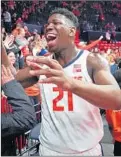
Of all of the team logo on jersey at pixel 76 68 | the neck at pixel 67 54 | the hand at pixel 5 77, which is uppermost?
the neck at pixel 67 54

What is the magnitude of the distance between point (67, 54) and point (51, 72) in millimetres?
1090

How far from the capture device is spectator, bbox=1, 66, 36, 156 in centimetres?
181

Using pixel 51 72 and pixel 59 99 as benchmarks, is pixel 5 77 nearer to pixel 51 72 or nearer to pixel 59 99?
pixel 51 72

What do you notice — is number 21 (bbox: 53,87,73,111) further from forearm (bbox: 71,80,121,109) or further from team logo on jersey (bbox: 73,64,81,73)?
forearm (bbox: 71,80,121,109)

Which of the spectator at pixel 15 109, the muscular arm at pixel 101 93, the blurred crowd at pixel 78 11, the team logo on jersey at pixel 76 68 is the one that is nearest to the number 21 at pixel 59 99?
the team logo on jersey at pixel 76 68

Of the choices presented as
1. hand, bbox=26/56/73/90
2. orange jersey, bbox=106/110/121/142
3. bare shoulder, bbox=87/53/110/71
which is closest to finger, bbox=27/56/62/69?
hand, bbox=26/56/73/90

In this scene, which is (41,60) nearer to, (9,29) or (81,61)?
(81,61)

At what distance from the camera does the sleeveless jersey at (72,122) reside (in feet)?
8.65

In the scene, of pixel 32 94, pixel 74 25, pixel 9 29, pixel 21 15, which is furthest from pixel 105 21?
pixel 74 25

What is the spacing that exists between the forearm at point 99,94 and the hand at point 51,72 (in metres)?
0.07

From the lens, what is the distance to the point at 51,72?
1751mm

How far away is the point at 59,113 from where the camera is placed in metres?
2.65

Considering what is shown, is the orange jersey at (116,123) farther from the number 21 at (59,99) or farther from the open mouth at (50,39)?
the open mouth at (50,39)

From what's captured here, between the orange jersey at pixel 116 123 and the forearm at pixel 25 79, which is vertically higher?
the forearm at pixel 25 79
